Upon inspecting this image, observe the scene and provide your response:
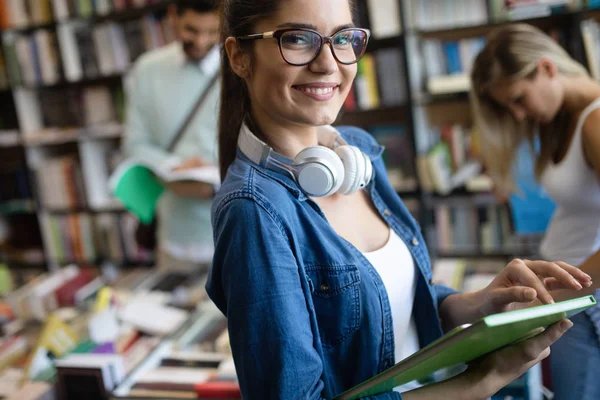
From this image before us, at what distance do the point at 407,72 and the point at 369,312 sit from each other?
2.10 m

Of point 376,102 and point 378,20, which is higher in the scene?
point 378,20

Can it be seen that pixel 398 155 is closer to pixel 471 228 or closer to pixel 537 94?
pixel 471 228

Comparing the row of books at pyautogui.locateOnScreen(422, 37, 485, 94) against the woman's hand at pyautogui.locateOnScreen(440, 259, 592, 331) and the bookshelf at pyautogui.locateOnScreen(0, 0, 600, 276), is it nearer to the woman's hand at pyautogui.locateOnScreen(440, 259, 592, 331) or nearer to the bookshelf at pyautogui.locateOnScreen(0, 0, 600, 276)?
the bookshelf at pyautogui.locateOnScreen(0, 0, 600, 276)

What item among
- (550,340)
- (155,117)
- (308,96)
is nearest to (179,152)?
(155,117)

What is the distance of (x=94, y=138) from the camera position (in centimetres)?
345

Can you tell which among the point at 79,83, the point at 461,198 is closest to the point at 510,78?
the point at 461,198

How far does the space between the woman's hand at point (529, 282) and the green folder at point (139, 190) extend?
4.12ft

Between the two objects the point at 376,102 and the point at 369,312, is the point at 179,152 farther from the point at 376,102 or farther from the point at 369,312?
the point at 369,312

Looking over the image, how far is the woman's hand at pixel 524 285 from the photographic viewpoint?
0.78 metres

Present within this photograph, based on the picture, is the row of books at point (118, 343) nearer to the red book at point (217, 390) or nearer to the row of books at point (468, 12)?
the red book at point (217, 390)

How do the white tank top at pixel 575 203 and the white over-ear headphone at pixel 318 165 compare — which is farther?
the white tank top at pixel 575 203

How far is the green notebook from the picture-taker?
1.86 feet

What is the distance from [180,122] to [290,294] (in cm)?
158

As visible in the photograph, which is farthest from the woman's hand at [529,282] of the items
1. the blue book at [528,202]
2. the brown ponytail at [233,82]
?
the blue book at [528,202]
